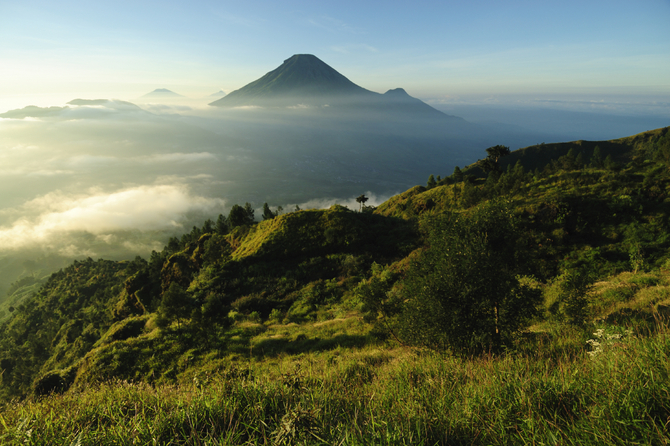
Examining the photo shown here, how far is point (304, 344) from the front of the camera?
1521cm

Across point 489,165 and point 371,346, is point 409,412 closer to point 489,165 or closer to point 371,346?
point 371,346

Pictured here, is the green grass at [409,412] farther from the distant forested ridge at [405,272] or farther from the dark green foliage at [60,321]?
the dark green foliage at [60,321]

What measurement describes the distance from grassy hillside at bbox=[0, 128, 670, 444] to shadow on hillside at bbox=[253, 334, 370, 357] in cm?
13

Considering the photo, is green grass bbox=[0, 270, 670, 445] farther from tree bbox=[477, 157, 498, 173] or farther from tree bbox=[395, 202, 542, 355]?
tree bbox=[477, 157, 498, 173]

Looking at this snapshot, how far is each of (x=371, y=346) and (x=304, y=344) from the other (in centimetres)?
435

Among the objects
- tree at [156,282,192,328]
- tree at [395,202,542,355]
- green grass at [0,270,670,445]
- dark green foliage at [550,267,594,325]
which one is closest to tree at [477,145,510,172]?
dark green foliage at [550,267,594,325]

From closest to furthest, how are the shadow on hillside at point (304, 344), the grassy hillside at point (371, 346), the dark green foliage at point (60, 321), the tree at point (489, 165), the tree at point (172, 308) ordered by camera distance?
1. the grassy hillside at point (371, 346)
2. the shadow on hillside at point (304, 344)
3. the tree at point (172, 308)
4. the tree at point (489, 165)
5. the dark green foliage at point (60, 321)

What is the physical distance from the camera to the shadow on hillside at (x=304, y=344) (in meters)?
14.1

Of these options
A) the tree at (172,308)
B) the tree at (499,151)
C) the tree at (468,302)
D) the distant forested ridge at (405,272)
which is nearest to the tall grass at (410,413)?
the distant forested ridge at (405,272)

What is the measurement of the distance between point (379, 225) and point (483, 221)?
→ 30608mm

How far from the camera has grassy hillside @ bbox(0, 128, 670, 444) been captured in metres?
2.62

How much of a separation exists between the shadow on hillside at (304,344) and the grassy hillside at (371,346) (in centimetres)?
13

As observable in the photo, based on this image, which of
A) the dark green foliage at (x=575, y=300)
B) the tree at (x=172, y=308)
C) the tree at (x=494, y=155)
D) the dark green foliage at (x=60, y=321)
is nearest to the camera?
the dark green foliage at (x=575, y=300)

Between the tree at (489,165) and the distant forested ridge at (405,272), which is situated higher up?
the tree at (489,165)
